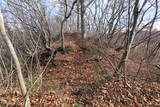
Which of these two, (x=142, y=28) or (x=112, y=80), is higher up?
(x=142, y=28)

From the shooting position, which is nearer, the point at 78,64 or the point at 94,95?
the point at 94,95

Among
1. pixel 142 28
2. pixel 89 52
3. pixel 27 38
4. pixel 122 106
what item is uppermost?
pixel 142 28

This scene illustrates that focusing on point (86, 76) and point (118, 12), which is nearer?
point (86, 76)

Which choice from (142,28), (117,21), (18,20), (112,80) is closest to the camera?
(112,80)

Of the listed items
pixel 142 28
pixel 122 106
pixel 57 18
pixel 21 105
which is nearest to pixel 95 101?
pixel 122 106

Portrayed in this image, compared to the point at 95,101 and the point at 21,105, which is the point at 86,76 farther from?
the point at 21,105

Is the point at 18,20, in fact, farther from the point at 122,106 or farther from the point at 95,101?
the point at 122,106

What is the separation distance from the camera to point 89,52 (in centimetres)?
801

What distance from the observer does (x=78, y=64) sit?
727 cm

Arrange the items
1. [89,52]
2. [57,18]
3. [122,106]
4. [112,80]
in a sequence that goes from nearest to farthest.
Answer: [122,106] < [112,80] < [89,52] < [57,18]

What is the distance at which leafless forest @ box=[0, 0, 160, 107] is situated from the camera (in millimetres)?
3656

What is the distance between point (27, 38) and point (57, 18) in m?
9.46

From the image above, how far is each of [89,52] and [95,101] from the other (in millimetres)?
4387

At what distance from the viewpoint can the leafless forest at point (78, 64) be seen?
3.66 m
